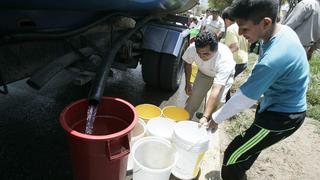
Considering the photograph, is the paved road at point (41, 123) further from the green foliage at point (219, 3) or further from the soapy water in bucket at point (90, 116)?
the green foliage at point (219, 3)

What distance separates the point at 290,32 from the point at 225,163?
3.85ft

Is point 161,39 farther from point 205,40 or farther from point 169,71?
point 205,40

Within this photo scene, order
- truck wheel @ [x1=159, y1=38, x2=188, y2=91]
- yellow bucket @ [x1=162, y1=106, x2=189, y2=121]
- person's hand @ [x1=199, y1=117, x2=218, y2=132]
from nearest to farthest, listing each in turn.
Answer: person's hand @ [x1=199, y1=117, x2=218, y2=132] < yellow bucket @ [x1=162, y1=106, x2=189, y2=121] < truck wheel @ [x1=159, y1=38, x2=188, y2=91]

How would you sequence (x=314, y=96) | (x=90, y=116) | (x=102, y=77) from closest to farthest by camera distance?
(x=90, y=116)
(x=102, y=77)
(x=314, y=96)

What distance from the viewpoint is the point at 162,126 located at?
279 centimetres

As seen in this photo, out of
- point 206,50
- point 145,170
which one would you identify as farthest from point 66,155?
point 206,50

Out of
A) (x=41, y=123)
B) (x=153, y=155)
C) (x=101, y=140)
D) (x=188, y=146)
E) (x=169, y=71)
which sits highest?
(x=101, y=140)

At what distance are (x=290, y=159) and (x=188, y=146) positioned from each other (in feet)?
5.70

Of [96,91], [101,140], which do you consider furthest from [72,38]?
[101,140]

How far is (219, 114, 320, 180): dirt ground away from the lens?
3246mm

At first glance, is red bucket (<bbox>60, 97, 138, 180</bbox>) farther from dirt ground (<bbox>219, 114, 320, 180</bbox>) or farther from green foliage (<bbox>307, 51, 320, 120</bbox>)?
green foliage (<bbox>307, 51, 320, 120</bbox>)

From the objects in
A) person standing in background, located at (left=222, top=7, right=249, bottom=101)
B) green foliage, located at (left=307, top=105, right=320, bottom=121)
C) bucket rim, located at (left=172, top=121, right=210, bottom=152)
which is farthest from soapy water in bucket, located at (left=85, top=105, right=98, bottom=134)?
green foliage, located at (left=307, top=105, right=320, bottom=121)

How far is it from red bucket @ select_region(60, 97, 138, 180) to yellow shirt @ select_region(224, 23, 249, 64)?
2.26 m

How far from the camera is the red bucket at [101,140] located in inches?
79.0
